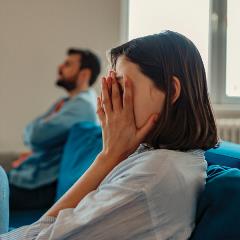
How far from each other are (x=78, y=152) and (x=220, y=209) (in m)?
1.35

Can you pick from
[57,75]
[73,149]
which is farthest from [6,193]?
[57,75]

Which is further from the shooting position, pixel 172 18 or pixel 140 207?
pixel 172 18

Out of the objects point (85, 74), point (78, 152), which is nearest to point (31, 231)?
point (78, 152)

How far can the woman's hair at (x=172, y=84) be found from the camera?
797 millimetres

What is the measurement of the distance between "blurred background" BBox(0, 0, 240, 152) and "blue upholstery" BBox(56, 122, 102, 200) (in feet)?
2.93

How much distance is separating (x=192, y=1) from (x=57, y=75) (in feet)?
3.78

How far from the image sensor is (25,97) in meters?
2.99

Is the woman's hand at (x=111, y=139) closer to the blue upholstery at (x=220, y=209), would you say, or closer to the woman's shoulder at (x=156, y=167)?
the woman's shoulder at (x=156, y=167)

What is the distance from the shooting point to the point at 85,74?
2.68 metres

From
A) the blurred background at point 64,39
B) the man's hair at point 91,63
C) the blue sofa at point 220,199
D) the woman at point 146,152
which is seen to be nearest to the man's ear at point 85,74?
the man's hair at point 91,63

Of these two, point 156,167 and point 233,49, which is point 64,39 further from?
point 156,167

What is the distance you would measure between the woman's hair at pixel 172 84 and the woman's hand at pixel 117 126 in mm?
39

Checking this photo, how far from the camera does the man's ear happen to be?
2670 millimetres

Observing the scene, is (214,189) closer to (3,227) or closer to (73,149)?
(3,227)
